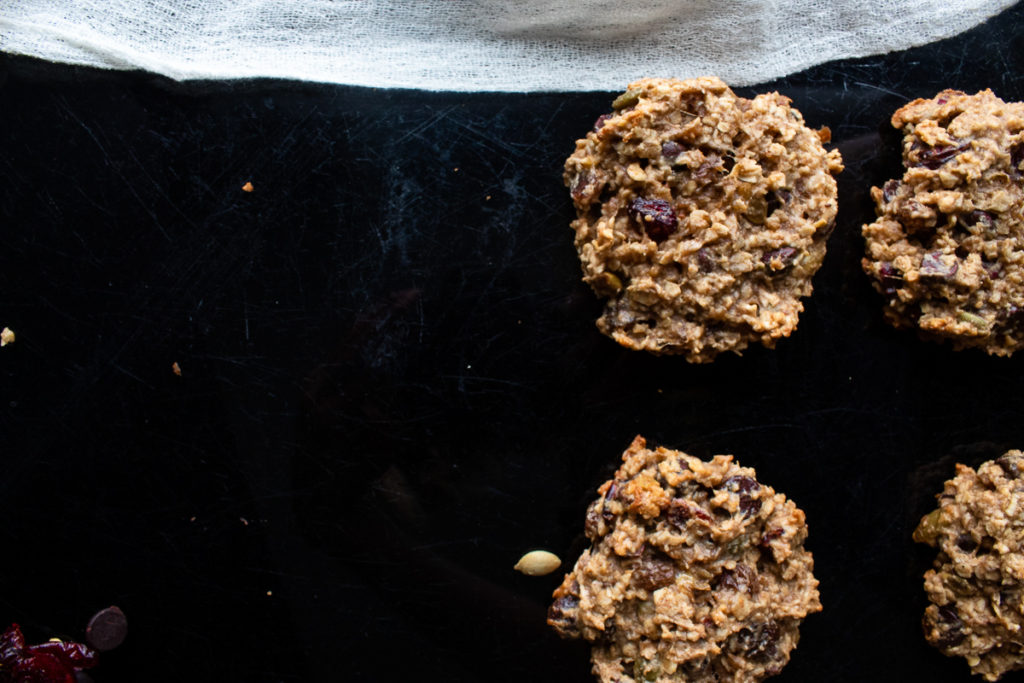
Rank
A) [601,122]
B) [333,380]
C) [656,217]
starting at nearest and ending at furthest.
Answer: [656,217] < [601,122] < [333,380]

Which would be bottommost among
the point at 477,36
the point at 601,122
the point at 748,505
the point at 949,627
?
the point at 949,627

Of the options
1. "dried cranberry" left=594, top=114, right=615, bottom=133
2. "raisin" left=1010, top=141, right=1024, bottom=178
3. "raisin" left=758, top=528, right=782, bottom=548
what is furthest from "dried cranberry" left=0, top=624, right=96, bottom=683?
"raisin" left=1010, top=141, right=1024, bottom=178

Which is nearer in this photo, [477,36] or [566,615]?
[566,615]

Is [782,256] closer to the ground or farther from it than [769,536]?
farther from it

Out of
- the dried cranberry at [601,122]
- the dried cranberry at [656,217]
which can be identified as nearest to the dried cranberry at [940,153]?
the dried cranberry at [656,217]

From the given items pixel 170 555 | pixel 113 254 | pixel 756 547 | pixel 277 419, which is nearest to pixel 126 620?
pixel 170 555

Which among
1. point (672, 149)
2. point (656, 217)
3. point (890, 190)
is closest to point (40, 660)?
point (656, 217)

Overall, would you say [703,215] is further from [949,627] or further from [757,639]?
[949,627]

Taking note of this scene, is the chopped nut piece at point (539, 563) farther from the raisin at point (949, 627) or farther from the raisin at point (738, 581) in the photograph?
the raisin at point (949, 627)
